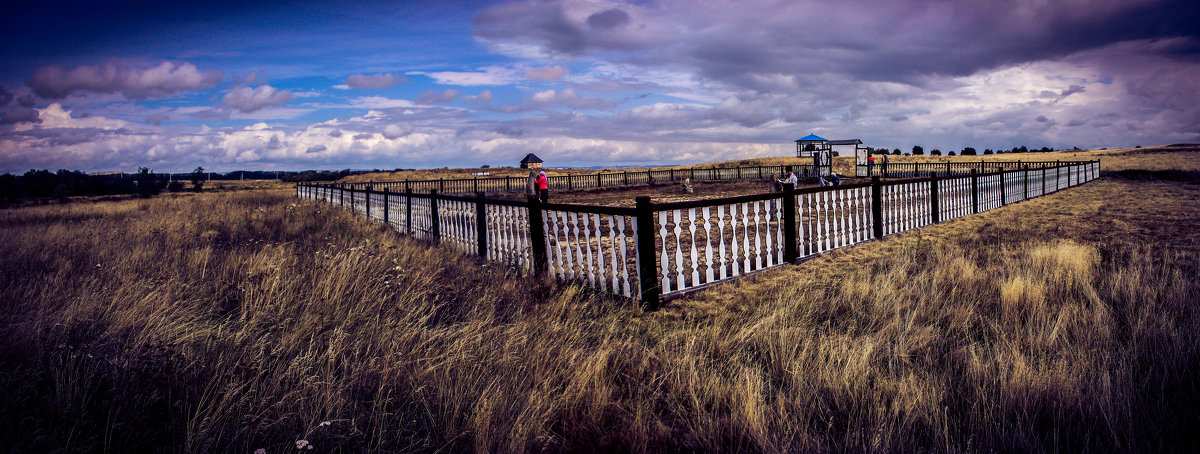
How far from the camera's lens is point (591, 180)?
112 ft

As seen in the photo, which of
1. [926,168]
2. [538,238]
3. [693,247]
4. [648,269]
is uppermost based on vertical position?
[926,168]

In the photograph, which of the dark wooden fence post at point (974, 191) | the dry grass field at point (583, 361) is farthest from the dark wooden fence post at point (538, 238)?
the dark wooden fence post at point (974, 191)

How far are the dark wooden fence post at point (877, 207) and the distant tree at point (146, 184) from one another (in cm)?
5129

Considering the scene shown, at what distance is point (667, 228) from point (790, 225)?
6.01 ft

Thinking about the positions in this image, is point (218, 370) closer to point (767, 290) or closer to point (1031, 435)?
point (1031, 435)

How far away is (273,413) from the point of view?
2.49 m

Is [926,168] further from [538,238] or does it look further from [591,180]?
[538,238]

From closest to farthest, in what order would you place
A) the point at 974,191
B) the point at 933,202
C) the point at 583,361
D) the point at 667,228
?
the point at 583,361 < the point at 667,228 < the point at 933,202 < the point at 974,191

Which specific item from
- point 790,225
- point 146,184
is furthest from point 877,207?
point 146,184

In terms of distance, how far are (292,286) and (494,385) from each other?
2860 millimetres

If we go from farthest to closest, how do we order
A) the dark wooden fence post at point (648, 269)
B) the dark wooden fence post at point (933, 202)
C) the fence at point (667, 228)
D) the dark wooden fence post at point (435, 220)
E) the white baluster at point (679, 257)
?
the dark wooden fence post at point (933, 202) < the dark wooden fence post at point (435, 220) < the white baluster at point (679, 257) < the fence at point (667, 228) < the dark wooden fence post at point (648, 269)

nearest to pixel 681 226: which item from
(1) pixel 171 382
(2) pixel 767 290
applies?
(2) pixel 767 290

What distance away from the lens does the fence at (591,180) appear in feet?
106

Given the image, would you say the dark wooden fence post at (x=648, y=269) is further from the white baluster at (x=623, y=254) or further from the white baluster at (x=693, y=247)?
the white baluster at (x=693, y=247)
